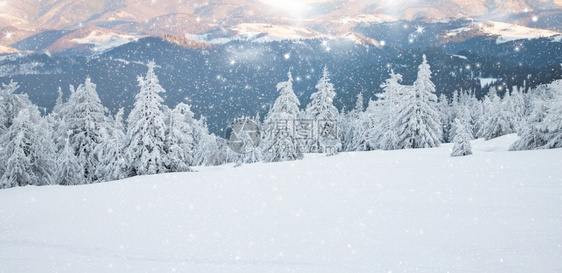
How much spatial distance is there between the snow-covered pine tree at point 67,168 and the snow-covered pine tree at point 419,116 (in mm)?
25382

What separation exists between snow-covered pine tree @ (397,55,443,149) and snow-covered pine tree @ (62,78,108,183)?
24063mm

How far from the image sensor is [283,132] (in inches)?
1089

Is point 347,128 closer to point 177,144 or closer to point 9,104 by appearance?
point 177,144

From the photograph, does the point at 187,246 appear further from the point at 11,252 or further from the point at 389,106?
the point at 389,106

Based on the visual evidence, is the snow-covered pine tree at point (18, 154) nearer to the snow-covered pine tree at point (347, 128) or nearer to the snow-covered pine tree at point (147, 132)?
the snow-covered pine tree at point (147, 132)

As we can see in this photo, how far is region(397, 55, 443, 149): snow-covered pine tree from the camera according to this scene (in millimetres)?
25516

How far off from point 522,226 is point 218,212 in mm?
4964

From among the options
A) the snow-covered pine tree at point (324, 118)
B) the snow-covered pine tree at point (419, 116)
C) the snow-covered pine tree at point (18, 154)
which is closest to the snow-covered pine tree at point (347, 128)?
the snow-covered pine tree at point (324, 118)

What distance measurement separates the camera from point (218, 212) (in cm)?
607

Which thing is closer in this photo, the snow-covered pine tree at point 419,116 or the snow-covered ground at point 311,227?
the snow-covered ground at point 311,227

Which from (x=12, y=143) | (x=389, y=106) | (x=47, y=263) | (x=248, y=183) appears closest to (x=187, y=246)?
(x=47, y=263)

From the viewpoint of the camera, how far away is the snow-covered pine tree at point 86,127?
22656mm

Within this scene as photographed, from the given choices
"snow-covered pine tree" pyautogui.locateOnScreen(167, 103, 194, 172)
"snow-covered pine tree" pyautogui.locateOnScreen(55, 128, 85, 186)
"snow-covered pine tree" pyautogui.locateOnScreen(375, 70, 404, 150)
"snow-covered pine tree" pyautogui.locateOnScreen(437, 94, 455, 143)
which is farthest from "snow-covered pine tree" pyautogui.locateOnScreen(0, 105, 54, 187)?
"snow-covered pine tree" pyautogui.locateOnScreen(437, 94, 455, 143)

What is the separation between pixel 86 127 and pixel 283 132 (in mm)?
15453
